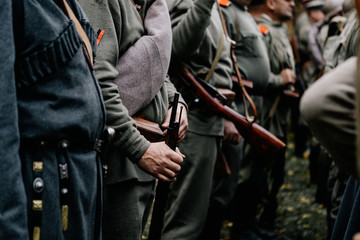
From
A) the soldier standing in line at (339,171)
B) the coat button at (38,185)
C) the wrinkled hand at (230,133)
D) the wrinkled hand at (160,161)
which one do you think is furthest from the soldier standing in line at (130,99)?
the wrinkled hand at (230,133)

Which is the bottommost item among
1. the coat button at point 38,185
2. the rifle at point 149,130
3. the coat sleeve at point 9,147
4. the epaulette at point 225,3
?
the epaulette at point 225,3

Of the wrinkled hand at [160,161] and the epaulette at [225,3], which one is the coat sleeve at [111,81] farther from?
the epaulette at [225,3]

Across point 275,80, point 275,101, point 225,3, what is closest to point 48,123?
point 225,3

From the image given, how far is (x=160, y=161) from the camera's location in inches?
85.7

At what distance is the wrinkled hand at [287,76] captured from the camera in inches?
219

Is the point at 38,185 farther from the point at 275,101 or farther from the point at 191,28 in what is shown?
the point at 275,101

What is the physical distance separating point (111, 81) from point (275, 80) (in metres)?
3.52

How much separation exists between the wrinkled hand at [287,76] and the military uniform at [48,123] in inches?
161

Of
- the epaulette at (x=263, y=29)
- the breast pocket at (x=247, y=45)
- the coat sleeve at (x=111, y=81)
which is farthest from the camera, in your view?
the epaulette at (x=263, y=29)

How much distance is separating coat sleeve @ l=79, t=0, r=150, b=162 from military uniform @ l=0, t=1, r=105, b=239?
362 mm

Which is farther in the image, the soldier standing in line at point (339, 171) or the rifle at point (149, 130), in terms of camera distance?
the soldier standing in line at point (339, 171)

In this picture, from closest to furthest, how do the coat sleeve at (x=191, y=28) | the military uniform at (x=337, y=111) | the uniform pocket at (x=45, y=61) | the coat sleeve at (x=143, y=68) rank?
the military uniform at (x=337, y=111), the uniform pocket at (x=45, y=61), the coat sleeve at (x=143, y=68), the coat sleeve at (x=191, y=28)

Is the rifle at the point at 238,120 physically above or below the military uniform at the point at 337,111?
below

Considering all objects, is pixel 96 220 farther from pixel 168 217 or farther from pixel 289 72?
pixel 289 72
